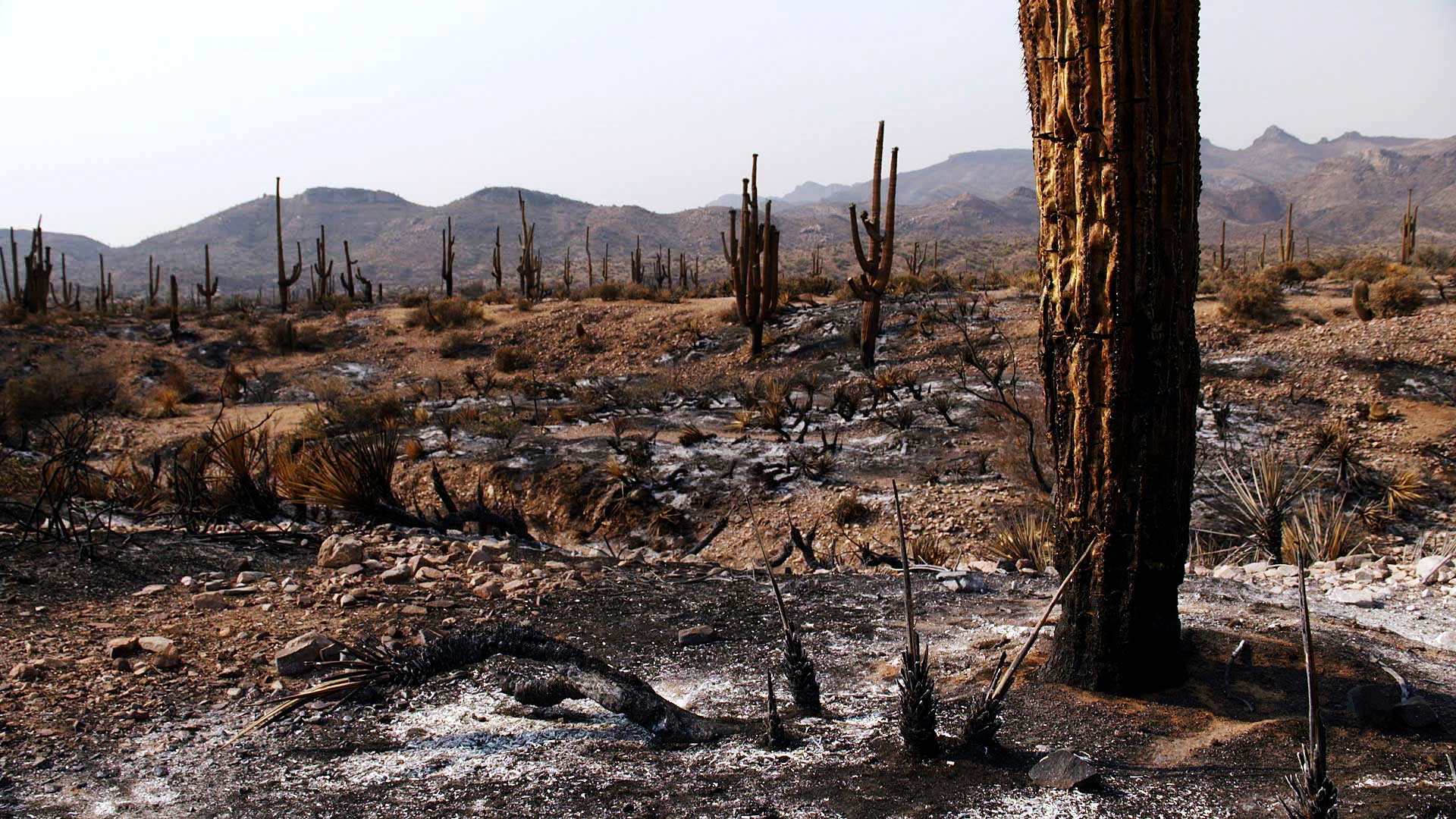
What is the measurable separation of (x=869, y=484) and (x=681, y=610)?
7262 mm

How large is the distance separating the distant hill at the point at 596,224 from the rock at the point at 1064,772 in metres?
87.0

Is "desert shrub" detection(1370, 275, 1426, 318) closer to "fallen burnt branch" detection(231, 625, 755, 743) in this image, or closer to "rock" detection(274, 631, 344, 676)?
"fallen burnt branch" detection(231, 625, 755, 743)

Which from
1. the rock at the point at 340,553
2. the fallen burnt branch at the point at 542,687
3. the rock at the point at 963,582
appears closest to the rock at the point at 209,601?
the rock at the point at 340,553

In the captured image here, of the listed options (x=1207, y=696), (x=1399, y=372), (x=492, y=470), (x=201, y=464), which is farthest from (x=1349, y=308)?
(x=201, y=464)

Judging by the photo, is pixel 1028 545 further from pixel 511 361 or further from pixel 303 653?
pixel 511 361

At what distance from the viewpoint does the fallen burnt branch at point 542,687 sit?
3711mm

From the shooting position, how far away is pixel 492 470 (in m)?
13.6

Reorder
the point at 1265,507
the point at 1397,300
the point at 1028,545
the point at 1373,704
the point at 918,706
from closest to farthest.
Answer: the point at 918,706 → the point at 1373,704 → the point at 1028,545 → the point at 1265,507 → the point at 1397,300

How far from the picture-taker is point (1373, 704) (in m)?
3.50

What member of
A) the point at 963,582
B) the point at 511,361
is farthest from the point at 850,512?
the point at 511,361

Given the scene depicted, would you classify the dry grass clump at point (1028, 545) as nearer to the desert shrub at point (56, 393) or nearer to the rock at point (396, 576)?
the rock at point (396, 576)

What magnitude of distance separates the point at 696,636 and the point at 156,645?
265 centimetres

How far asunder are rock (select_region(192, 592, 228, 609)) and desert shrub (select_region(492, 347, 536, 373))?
19.9 metres

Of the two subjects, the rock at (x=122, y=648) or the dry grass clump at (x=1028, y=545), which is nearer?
the rock at (x=122, y=648)
